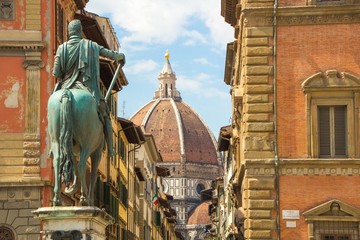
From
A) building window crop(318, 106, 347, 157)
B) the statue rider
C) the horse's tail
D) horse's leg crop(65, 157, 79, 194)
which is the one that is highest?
building window crop(318, 106, 347, 157)

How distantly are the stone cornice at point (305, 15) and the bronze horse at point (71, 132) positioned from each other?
1935 cm

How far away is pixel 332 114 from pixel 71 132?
65.9 ft

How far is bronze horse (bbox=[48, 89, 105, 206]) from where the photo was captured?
1559 centimetres

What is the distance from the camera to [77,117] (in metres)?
15.7

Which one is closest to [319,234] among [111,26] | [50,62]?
[50,62]

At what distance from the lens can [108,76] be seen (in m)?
50.4

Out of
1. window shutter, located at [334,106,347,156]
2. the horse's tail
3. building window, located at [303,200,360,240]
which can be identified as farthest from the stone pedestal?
window shutter, located at [334,106,347,156]

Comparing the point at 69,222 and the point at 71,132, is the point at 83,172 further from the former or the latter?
the point at 69,222

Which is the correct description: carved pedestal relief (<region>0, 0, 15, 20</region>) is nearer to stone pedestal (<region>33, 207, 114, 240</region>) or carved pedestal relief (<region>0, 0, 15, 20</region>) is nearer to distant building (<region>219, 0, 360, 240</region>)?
distant building (<region>219, 0, 360, 240</region>)

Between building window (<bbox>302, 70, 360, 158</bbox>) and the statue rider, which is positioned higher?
building window (<bbox>302, 70, 360, 158</bbox>)

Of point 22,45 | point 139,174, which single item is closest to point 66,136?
point 22,45

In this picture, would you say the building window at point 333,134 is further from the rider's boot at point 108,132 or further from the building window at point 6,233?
the rider's boot at point 108,132

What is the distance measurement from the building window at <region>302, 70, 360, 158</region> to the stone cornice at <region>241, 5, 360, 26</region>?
180cm

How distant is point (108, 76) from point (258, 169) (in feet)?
57.5
